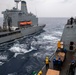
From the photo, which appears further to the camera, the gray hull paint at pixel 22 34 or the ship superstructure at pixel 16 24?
the ship superstructure at pixel 16 24

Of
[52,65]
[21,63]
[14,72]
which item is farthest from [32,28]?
[52,65]

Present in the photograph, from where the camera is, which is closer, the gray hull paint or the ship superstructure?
the gray hull paint

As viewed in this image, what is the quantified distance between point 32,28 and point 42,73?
1300 inches

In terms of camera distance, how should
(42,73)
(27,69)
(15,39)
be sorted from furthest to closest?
(15,39), (27,69), (42,73)

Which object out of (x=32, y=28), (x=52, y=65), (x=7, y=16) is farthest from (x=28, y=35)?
(x=52, y=65)

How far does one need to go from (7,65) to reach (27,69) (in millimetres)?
3555

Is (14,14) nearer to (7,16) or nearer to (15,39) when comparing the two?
(7,16)

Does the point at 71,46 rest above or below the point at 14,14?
below

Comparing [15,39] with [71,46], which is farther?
[15,39]

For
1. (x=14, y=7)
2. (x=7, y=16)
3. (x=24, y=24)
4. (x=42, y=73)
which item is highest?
(x=14, y=7)

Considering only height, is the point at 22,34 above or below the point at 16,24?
below

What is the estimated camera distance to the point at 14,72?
14.7 metres

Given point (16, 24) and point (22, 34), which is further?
point (16, 24)

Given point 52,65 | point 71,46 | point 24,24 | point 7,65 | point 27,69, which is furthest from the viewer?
point 24,24
